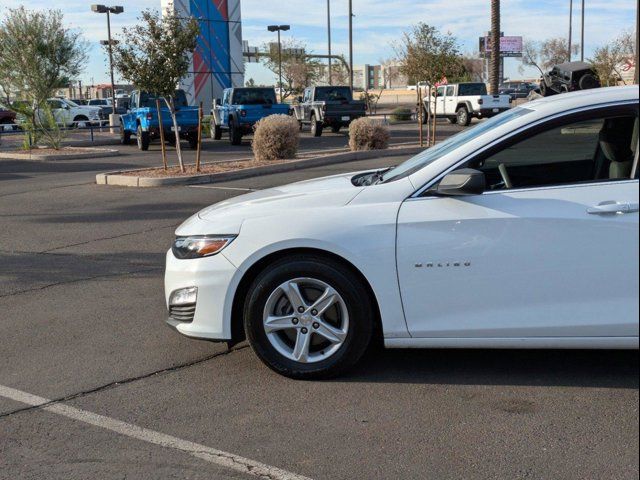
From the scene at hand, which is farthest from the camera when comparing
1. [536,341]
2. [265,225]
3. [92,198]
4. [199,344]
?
[92,198]

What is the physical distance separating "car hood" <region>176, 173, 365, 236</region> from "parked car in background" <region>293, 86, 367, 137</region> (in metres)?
28.2

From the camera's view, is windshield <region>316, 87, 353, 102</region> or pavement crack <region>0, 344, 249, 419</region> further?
windshield <region>316, 87, 353, 102</region>

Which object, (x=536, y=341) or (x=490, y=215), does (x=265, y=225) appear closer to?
(x=490, y=215)

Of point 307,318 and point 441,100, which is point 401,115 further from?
point 307,318

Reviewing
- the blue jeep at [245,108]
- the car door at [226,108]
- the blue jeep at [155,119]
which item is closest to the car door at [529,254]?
the blue jeep at [155,119]

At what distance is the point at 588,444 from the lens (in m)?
3.96

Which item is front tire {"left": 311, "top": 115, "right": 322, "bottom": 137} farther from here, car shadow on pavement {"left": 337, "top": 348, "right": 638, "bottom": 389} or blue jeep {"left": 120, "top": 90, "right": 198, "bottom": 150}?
car shadow on pavement {"left": 337, "top": 348, "right": 638, "bottom": 389}

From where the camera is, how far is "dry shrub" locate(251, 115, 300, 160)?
20.0 m

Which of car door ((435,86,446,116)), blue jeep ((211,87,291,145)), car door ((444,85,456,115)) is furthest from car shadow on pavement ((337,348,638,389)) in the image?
car door ((435,86,446,116))

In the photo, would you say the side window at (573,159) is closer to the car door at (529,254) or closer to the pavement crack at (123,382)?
the car door at (529,254)

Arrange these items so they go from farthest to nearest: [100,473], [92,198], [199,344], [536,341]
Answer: [92,198] < [199,344] < [536,341] < [100,473]

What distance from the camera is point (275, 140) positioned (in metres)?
19.9

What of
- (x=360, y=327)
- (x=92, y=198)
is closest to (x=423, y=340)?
(x=360, y=327)

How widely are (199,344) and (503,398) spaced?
2285 mm
